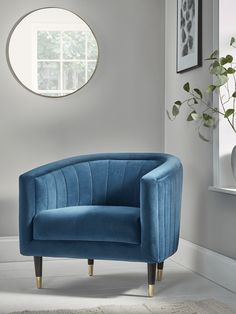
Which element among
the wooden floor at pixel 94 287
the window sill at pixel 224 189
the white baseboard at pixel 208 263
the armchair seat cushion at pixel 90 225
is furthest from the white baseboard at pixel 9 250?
the window sill at pixel 224 189

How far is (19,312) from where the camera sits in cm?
278

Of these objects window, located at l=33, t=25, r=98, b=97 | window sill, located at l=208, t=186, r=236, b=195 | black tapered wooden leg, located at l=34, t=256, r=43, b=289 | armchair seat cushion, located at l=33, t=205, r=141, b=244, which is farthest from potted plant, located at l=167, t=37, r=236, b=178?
black tapered wooden leg, located at l=34, t=256, r=43, b=289

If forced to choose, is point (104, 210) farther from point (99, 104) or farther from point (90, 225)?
point (99, 104)

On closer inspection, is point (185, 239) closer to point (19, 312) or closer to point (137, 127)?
point (137, 127)

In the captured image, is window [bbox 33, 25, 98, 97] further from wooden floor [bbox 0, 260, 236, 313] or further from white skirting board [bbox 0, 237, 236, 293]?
wooden floor [bbox 0, 260, 236, 313]

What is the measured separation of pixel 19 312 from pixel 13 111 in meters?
1.78

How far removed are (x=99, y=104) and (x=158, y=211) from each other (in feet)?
4.74

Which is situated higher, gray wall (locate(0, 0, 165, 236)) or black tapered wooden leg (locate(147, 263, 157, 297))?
gray wall (locate(0, 0, 165, 236))

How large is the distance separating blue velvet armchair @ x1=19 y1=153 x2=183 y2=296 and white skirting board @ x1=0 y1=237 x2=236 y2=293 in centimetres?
28

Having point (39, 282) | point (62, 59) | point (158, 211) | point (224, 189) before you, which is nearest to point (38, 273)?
point (39, 282)

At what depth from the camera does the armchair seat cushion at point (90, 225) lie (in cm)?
307

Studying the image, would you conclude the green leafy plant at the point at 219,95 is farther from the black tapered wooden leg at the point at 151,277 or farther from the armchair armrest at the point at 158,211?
the black tapered wooden leg at the point at 151,277

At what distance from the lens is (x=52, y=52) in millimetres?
4250

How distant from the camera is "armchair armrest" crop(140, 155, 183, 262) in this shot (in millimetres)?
3029
